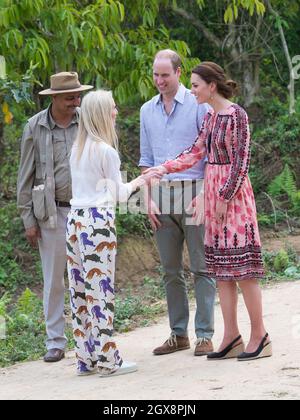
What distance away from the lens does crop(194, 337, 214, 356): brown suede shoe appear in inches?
275

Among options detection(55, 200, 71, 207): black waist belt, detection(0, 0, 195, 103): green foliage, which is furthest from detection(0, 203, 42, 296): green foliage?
detection(55, 200, 71, 207): black waist belt

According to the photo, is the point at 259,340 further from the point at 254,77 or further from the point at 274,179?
the point at 254,77

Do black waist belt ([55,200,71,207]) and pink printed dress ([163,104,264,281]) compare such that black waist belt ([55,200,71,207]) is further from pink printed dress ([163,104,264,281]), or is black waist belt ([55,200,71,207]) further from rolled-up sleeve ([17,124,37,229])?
pink printed dress ([163,104,264,281])

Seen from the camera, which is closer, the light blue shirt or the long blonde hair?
the long blonde hair

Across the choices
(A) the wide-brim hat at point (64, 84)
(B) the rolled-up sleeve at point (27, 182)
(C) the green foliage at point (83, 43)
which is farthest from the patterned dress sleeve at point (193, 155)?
(C) the green foliage at point (83, 43)

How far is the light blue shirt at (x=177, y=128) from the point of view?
7.10 m

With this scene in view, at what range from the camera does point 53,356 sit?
7469 millimetres

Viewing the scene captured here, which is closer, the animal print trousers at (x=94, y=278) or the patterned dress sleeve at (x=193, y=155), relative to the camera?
the animal print trousers at (x=94, y=278)

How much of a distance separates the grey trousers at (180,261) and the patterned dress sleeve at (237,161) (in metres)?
0.60

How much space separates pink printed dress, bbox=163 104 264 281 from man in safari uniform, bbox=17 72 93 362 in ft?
4.21

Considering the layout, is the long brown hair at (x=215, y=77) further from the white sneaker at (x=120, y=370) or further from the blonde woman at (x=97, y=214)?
the white sneaker at (x=120, y=370)

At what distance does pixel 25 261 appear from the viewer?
11500 mm
